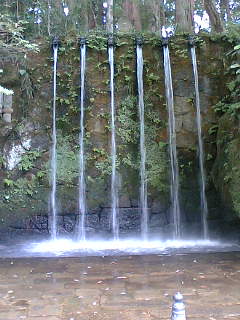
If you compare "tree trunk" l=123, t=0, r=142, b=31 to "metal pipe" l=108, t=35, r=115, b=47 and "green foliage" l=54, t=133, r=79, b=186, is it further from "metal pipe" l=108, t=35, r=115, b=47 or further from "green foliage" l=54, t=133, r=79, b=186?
"green foliage" l=54, t=133, r=79, b=186

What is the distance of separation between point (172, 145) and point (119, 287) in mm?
5231

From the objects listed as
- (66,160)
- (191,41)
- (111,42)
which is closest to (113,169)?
(66,160)

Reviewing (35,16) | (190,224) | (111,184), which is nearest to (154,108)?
(111,184)

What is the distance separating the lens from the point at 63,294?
4703 mm

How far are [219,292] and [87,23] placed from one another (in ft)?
48.2

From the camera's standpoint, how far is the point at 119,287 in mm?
4953

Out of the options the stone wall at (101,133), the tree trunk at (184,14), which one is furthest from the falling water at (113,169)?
the tree trunk at (184,14)

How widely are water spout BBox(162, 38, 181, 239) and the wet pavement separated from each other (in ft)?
8.14

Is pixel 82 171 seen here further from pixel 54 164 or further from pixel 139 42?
pixel 139 42

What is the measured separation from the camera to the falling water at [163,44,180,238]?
30.7 feet

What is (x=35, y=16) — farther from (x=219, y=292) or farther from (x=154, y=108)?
(x=219, y=292)

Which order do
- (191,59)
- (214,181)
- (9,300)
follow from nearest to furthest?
(9,300)
(214,181)
(191,59)

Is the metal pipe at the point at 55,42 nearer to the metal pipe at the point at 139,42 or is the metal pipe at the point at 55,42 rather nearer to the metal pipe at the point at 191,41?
the metal pipe at the point at 139,42

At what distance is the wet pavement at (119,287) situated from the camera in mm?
4109
